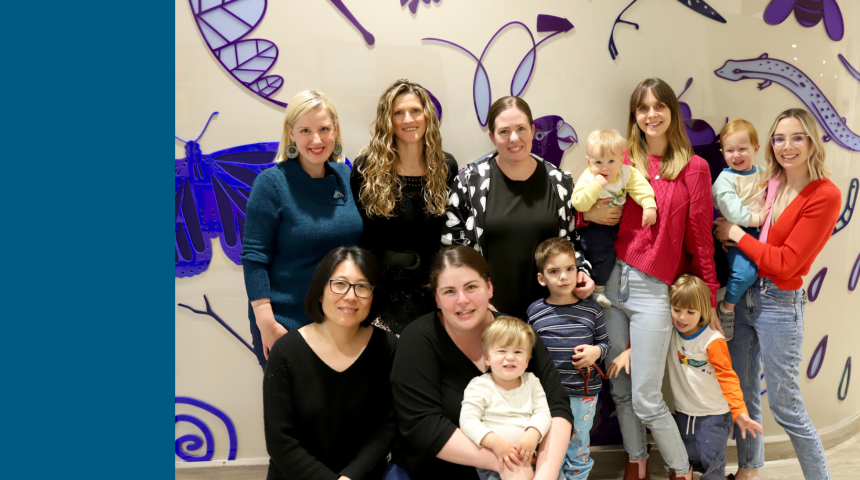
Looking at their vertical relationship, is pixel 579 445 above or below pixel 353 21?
below

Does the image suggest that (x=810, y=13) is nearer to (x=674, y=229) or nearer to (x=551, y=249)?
(x=674, y=229)

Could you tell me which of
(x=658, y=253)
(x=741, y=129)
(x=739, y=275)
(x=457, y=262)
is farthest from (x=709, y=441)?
(x=457, y=262)

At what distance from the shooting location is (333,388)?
2006mm

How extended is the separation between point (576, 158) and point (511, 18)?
84cm

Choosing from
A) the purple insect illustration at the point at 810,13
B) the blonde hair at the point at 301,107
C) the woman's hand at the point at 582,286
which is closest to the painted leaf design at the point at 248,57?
the blonde hair at the point at 301,107

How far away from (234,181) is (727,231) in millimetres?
2598

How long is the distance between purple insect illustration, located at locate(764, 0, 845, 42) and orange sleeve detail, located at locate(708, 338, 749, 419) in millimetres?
1880

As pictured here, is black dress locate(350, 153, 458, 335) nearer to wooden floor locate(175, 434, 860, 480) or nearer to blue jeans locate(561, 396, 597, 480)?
blue jeans locate(561, 396, 597, 480)

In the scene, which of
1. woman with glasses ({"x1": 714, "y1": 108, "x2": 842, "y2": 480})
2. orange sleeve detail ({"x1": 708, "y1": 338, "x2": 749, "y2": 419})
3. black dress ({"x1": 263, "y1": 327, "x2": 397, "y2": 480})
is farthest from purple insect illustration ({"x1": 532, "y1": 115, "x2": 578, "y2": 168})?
black dress ({"x1": 263, "y1": 327, "x2": 397, "y2": 480})

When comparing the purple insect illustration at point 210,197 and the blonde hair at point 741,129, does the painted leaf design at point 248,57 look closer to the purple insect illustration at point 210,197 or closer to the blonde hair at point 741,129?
the purple insect illustration at point 210,197

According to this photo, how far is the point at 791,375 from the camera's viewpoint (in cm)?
267

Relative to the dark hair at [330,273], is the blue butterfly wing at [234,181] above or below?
above

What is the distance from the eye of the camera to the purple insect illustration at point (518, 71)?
2936mm

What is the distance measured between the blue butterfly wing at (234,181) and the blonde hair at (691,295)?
7.13ft
